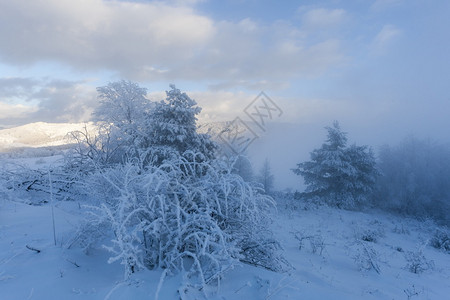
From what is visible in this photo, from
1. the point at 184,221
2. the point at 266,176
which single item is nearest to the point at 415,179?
the point at 266,176

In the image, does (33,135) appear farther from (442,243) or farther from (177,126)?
(442,243)

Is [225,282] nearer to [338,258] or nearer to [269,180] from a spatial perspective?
[338,258]

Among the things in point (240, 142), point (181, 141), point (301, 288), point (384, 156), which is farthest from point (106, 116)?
point (384, 156)

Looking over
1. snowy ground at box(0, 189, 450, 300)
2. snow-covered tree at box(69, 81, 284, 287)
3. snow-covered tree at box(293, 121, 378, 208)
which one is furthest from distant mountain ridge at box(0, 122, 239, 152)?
snow-covered tree at box(69, 81, 284, 287)

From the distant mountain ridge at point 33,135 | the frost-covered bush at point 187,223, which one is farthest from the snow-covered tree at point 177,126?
the distant mountain ridge at point 33,135

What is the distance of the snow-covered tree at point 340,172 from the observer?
19.2 m

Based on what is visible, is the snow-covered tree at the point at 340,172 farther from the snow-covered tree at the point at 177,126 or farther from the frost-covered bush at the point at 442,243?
the snow-covered tree at the point at 177,126

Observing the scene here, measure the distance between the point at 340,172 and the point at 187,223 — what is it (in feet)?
63.1

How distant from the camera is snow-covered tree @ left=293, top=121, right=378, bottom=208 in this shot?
1923 cm

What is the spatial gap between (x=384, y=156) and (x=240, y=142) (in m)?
17.8

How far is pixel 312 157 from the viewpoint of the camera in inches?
839

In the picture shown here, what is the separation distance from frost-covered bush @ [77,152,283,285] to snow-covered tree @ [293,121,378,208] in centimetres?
1754

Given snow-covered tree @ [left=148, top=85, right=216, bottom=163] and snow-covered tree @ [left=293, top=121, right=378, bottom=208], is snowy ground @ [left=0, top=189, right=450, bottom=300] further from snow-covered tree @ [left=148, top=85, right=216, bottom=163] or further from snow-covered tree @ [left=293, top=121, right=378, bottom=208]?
snow-covered tree @ [left=293, top=121, right=378, bottom=208]

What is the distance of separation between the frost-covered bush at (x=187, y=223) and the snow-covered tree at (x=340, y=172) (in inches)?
690
